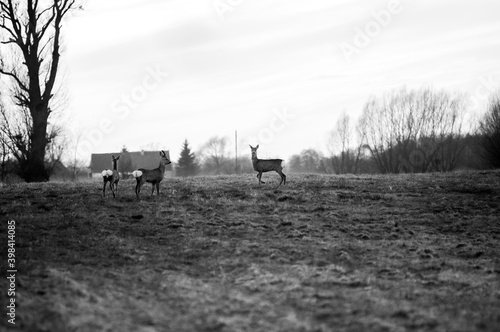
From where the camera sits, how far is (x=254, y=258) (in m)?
10.4

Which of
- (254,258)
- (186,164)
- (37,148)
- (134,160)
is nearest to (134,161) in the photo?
(134,160)

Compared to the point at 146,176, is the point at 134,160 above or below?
above

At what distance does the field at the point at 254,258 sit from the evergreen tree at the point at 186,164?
59.9 m

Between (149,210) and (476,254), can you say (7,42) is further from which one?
(476,254)

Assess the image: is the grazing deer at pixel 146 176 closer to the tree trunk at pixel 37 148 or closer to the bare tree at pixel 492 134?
the tree trunk at pixel 37 148

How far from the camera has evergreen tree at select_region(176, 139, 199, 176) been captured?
79.4 metres

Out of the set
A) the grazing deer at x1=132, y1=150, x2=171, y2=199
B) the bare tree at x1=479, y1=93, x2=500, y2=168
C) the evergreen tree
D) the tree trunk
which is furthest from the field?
the evergreen tree

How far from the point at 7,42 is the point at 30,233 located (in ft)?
58.5

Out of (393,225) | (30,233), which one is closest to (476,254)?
(393,225)

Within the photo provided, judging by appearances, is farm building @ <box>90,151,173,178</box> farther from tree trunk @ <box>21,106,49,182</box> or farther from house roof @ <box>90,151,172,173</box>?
tree trunk @ <box>21,106,49,182</box>

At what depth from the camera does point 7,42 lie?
25578mm

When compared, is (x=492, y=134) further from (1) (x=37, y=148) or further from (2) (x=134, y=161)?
(2) (x=134, y=161)

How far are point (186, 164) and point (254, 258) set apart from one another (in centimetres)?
7030

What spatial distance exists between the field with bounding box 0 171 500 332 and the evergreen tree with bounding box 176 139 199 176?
196ft
